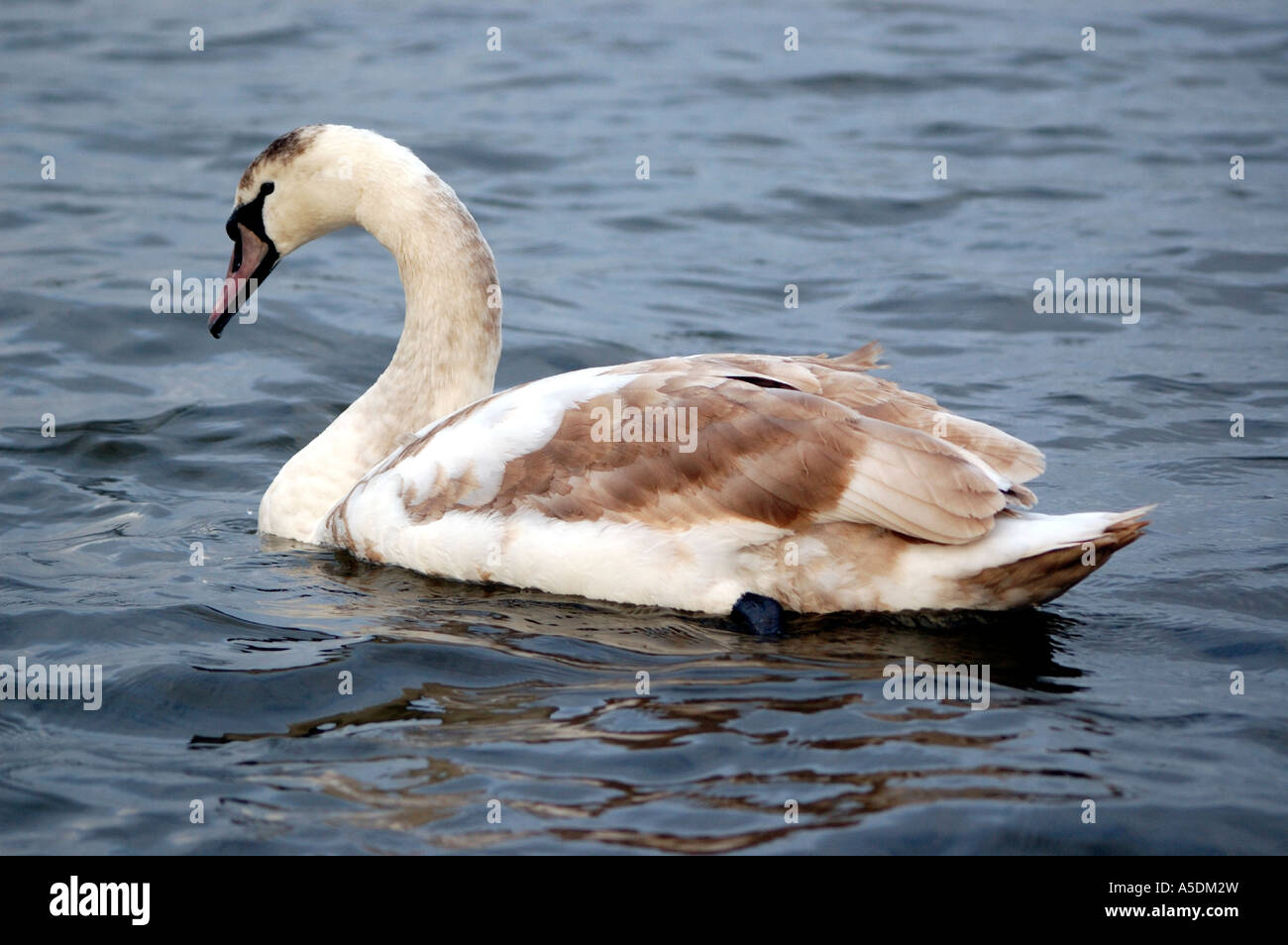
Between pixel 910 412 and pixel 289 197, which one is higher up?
pixel 289 197

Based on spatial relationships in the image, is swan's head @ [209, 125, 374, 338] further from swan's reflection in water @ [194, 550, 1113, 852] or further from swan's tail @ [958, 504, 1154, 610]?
swan's tail @ [958, 504, 1154, 610]

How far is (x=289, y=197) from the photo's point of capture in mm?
7500

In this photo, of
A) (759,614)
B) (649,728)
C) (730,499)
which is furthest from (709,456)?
(649,728)

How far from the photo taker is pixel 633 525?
6.07 metres

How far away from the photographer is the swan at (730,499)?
224 inches

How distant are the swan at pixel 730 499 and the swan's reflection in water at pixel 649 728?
18 cm

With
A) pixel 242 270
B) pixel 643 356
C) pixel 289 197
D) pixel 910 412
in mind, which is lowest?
pixel 910 412

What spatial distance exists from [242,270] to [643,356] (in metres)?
2.91

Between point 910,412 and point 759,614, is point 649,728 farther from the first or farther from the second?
point 910,412

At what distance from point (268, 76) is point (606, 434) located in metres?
11.0

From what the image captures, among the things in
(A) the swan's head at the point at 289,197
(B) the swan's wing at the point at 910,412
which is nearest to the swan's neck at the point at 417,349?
(A) the swan's head at the point at 289,197

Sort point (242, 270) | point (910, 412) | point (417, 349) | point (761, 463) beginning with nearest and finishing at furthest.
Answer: point (761, 463) < point (910, 412) < point (417, 349) < point (242, 270)

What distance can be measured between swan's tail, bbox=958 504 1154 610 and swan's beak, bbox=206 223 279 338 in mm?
3736
